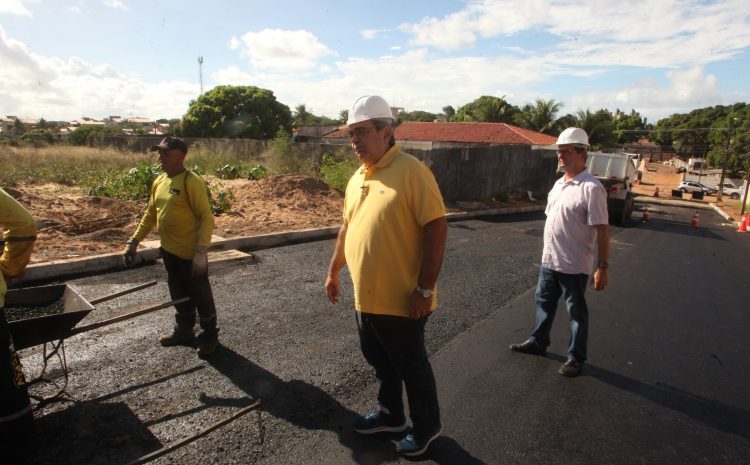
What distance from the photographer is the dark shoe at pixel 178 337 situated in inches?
157

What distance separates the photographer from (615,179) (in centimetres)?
1456

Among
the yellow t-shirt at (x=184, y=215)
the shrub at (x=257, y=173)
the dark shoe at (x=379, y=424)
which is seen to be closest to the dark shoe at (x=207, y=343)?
the yellow t-shirt at (x=184, y=215)

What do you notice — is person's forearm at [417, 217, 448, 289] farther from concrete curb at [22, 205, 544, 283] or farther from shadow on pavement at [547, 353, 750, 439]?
concrete curb at [22, 205, 544, 283]

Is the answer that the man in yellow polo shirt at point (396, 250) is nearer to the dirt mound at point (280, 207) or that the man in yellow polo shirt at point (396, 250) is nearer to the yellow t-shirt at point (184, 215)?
the yellow t-shirt at point (184, 215)

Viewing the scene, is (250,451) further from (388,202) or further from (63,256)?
(63,256)

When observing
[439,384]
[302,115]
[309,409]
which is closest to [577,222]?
[439,384]

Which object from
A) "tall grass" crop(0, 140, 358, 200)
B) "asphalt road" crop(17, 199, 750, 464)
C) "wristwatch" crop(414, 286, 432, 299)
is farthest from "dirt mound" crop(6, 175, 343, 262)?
"wristwatch" crop(414, 286, 432, 299)

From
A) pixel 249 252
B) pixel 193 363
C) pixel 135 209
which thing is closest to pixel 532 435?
pixel 193 363

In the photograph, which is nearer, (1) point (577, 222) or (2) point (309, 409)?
(2) point (309, 409)

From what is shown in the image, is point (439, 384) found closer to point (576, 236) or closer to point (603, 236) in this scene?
point (576, 236)

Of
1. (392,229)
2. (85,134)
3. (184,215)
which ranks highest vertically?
(85,134)

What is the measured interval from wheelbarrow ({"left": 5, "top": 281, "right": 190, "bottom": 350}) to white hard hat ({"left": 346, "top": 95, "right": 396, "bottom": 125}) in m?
2.01

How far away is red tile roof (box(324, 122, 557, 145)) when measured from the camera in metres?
33.2

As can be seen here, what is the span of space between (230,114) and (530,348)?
4684 cm
